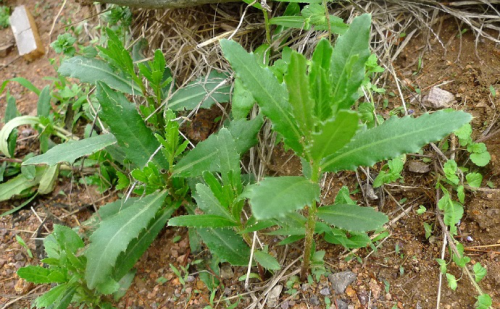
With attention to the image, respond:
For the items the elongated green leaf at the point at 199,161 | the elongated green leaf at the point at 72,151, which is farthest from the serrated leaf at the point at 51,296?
the elongated green leaf at the point at 199,161

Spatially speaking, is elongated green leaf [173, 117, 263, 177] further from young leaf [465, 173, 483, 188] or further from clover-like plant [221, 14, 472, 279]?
young leaf [465, 173, 483, 188]

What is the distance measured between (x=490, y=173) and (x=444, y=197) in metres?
0.27

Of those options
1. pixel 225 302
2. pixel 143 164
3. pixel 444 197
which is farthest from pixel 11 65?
pixel 444 197

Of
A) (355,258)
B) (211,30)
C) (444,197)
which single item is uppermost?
Result: (211,30)

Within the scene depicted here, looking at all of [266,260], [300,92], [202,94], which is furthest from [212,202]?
[202,94]

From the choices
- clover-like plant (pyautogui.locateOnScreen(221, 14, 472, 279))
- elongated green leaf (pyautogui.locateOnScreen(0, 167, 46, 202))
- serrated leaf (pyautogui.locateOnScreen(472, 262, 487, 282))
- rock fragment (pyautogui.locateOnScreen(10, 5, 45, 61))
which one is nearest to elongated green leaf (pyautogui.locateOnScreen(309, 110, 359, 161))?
clover-like plant (pyautogui.locateOnScreen(221, 14, 472, 279))

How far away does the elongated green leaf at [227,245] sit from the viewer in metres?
1.79

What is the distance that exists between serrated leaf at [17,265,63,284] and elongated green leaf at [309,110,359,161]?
4.21 ft

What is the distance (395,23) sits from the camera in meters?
2.18

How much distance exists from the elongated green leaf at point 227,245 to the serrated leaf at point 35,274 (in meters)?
0.67

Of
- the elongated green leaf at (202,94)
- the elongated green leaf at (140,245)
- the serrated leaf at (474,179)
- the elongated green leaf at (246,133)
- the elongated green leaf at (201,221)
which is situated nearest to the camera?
the elongated green leaf at (201,221)

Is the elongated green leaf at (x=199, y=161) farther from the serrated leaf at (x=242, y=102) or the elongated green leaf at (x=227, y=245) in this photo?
the elongated green leaf at (x=227, y=245)

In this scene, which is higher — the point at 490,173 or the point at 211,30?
the point at 211,30

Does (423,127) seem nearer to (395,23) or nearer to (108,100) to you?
(395,23)
